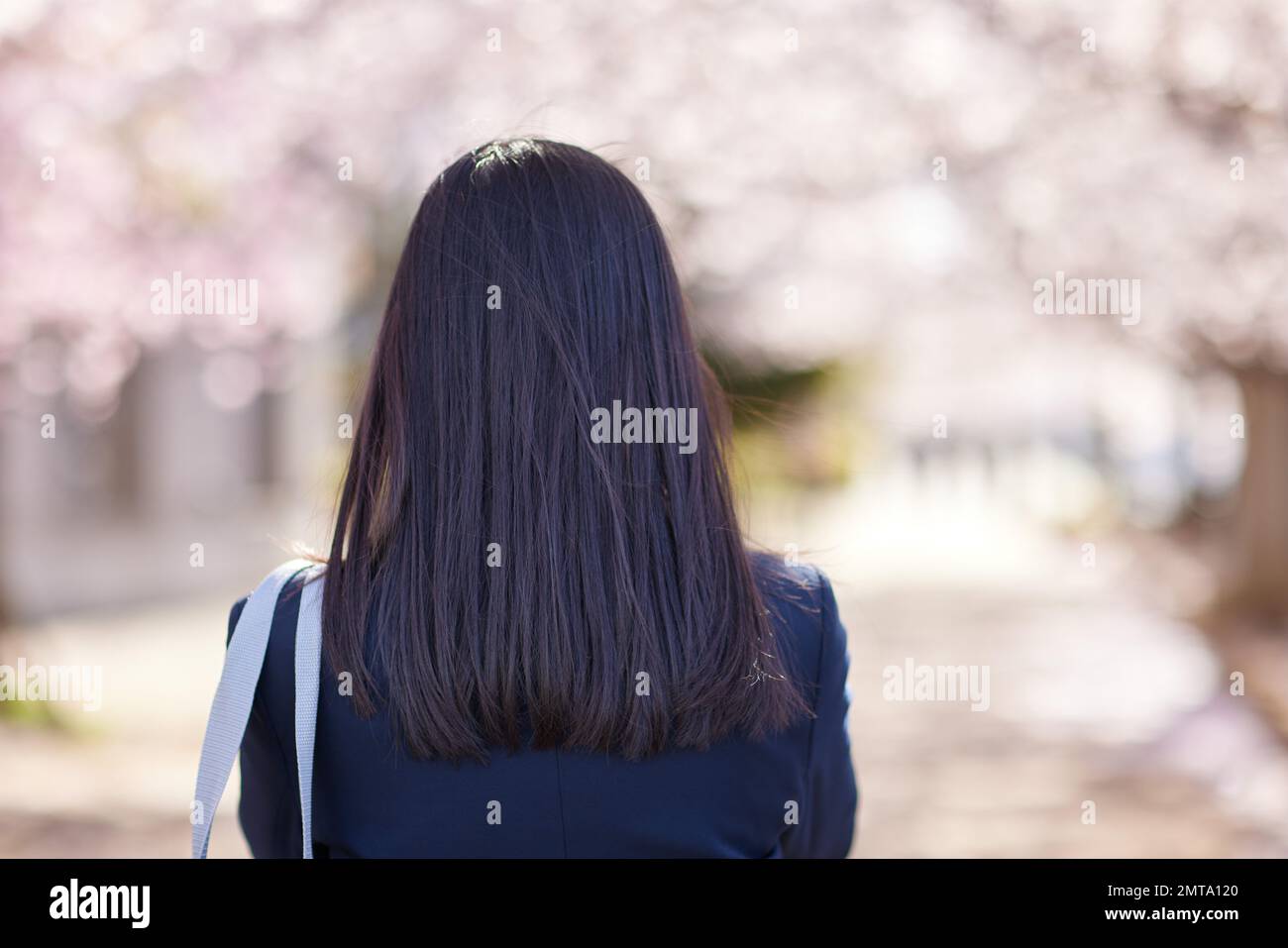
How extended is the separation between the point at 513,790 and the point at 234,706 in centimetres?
36

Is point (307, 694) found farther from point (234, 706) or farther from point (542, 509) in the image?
point (542, 509)

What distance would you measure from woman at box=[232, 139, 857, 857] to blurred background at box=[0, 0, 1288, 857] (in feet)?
0.93

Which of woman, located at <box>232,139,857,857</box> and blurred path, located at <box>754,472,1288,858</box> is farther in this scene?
blurred path, located at <box>754,472,1288,858</box>

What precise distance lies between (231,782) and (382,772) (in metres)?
5.04

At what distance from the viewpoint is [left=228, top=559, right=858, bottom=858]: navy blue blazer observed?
1451 mm

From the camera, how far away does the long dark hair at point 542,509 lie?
1430 millimetres

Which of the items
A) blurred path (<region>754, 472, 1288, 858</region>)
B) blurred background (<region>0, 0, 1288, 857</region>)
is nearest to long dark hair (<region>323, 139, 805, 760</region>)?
blurred background (<region>0, 0, 1288, 857</region>)

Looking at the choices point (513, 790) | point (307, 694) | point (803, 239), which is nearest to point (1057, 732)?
point (803, 239)

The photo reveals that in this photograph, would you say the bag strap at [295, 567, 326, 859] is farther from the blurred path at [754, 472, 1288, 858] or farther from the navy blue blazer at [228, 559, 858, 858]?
the blurred path at [754, 472, 1288, 858]

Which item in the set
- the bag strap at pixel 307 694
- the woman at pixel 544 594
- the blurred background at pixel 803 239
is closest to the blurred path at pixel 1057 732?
the blurred background at pixel 803 239

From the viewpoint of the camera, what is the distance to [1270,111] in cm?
491

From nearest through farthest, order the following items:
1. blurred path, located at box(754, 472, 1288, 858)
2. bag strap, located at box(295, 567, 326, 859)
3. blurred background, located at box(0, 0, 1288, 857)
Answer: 1. bag strap, located at box(295, 567, 326, 859)
2. blurred path, located at box(754, 472, 1288, 858)
3. blurred background, located at box(0, 0, 1288, 857)
